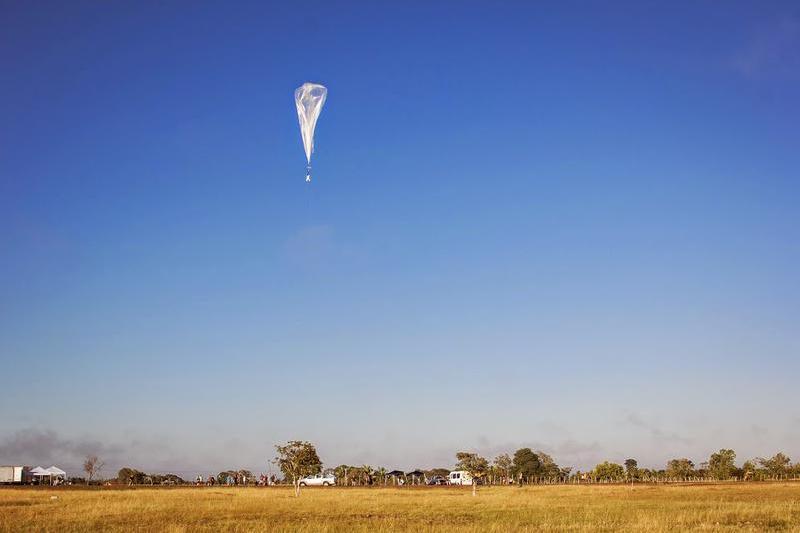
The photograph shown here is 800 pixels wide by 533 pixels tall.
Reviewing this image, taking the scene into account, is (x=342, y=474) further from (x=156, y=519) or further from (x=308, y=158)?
(x=308, y=158)

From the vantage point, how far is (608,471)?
504 ft

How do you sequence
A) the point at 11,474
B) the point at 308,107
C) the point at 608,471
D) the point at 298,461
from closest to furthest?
the point at 308,107 → the point at 298,461 → the point at 11,474 → the point at 608,471

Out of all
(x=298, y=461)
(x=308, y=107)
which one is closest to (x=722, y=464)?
(x=298, y=461)

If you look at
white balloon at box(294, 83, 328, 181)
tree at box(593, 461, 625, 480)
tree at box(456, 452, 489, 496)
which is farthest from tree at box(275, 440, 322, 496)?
tree at box(593, 461, 625, 480)

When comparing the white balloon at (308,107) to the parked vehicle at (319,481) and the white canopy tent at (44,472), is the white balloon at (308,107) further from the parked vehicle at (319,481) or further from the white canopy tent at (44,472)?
the white canopy tent at (44,472)

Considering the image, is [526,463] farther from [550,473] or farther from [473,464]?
[473,464]

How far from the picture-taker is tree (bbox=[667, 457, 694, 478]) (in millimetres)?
154250

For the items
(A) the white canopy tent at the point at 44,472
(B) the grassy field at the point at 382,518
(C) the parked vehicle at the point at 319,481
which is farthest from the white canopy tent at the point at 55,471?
(B) the grassy field at the point at 382,518

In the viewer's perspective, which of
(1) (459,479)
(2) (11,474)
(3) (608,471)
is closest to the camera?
(2) (11,474)

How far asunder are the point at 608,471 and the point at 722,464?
22.7m

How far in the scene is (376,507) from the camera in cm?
4444

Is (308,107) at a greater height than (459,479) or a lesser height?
greater

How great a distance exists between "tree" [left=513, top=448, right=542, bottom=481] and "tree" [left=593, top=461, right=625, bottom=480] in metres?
15.3

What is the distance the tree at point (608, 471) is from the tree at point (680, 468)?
11.2 m
